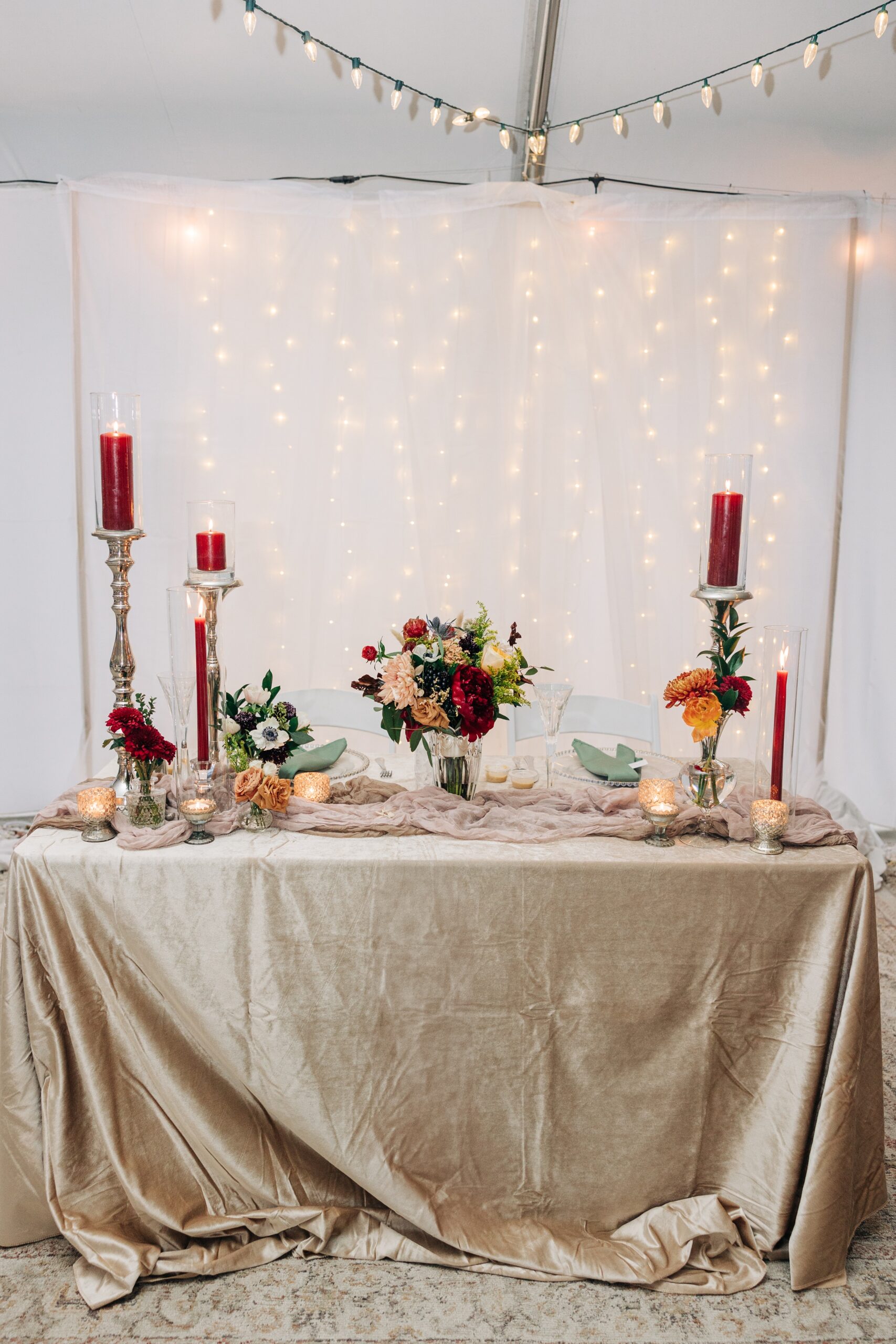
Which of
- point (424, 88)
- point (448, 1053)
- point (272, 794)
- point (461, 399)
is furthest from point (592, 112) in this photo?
point (448, 1053)

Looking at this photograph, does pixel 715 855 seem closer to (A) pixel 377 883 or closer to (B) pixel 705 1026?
(B) pixel 705 1026

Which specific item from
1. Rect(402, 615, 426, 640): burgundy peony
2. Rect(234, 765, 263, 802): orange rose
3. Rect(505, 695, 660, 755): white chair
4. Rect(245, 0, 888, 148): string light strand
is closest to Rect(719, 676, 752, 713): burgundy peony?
Rect(402, 615, 426, 640): burgundy peony

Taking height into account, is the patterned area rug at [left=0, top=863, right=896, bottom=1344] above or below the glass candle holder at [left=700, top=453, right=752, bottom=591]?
below

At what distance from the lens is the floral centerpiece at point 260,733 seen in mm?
1641

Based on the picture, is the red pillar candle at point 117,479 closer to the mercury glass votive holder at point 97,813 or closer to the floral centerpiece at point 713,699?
the mercury glass votive holder at point 97,813

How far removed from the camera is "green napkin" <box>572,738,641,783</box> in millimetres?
1881

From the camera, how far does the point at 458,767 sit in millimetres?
1746

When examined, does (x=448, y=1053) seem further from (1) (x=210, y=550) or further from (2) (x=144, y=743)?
(1) (x=210, y=550)

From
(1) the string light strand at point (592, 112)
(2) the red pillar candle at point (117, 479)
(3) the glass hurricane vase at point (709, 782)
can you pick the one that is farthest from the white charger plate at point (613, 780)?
(1) the string light strand at point (592, 112)

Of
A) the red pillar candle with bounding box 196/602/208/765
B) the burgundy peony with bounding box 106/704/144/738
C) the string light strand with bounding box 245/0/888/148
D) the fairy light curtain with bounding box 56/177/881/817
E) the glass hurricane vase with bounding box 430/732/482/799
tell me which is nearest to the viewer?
the burgundy peony with bounding box 106/704/144/738

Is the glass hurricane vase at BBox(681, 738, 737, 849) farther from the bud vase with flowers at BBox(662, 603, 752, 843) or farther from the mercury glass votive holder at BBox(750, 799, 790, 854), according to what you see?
the mercury glass votive holder at BBox(750, 799, 790, 854)

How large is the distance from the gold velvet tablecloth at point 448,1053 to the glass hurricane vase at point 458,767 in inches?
7.7

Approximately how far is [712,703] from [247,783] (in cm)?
80

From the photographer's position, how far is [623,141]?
10.2ft
